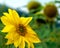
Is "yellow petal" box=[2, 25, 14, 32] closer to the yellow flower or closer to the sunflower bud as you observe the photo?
the yellow flower

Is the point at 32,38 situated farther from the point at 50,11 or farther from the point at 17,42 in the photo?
the point at 50,11

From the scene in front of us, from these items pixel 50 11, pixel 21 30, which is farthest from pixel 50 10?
pixel 21 30

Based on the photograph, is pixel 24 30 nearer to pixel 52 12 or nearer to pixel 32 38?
pixel 32 38

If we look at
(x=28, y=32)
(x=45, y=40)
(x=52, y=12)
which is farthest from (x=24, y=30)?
(x=52, y=12)

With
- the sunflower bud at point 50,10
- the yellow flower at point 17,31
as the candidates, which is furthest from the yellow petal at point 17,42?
the sunflower bud at point 50,10

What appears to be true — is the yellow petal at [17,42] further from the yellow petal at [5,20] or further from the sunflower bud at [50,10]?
the sunflower bud at [50,10]
